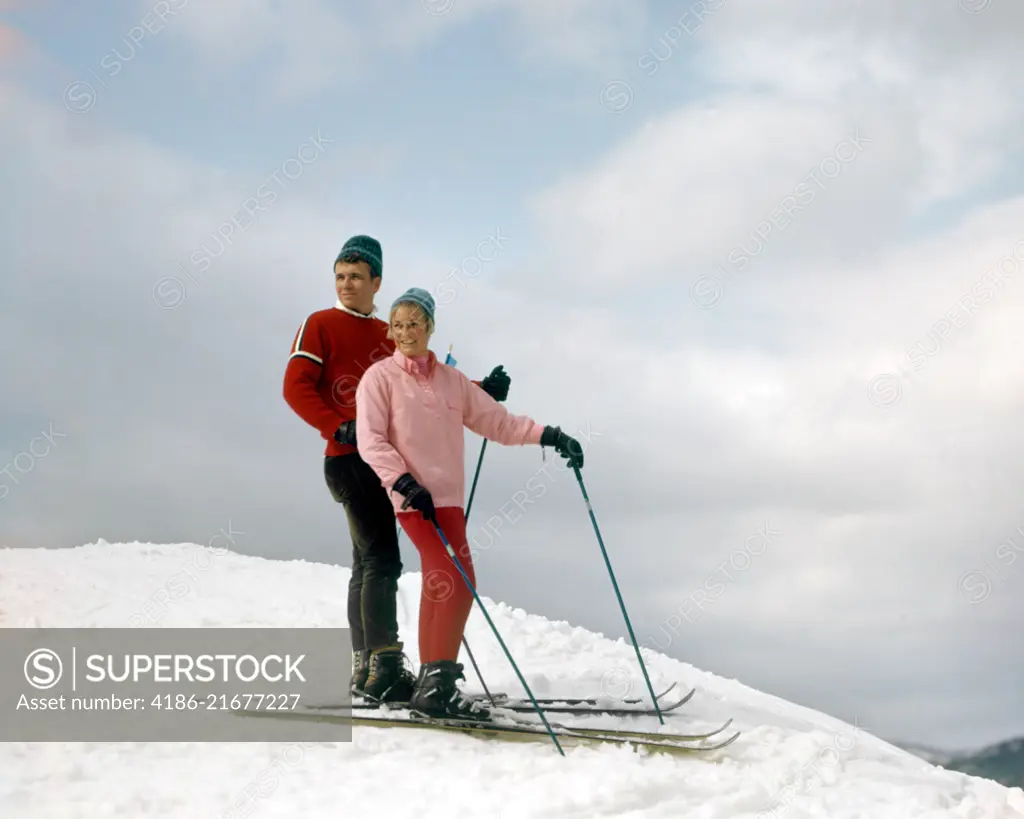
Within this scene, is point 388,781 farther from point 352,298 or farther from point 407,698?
point 352,298

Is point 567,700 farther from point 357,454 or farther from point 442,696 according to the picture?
point 357,454

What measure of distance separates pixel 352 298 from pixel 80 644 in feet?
12.1

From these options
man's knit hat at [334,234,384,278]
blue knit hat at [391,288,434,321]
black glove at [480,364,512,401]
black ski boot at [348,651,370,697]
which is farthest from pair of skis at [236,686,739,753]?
man's knit hat at [334,234,384,278]

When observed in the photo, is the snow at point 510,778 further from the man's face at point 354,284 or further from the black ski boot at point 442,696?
the man's face at point 354,284

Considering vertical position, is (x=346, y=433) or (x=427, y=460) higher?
(x=346, y=433)

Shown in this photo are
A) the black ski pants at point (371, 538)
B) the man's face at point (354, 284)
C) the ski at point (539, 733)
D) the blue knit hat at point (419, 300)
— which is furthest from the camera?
the man's face at point (354, 284)

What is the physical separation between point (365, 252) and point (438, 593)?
2.12 meters

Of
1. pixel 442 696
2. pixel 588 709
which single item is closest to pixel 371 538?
pixel 442 696

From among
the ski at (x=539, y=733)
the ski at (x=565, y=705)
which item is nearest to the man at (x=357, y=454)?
the ski at (x=565, y=705)

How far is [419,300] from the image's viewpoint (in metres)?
5.05

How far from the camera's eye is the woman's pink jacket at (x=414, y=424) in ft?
16.0

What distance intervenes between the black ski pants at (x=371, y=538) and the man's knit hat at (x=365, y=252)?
118 centimetres

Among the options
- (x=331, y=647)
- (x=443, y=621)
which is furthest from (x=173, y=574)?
(x=443, y=621)

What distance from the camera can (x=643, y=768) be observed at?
4129mm
